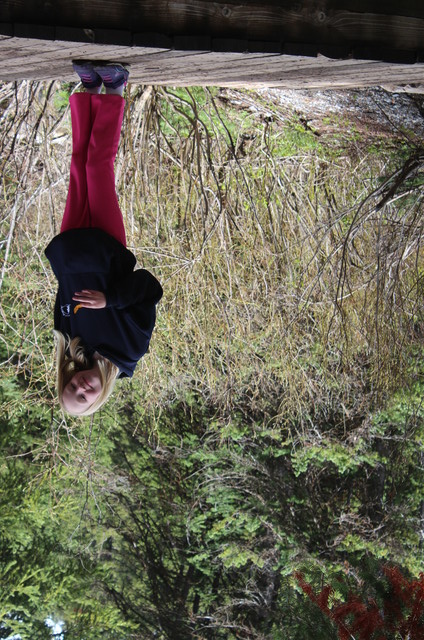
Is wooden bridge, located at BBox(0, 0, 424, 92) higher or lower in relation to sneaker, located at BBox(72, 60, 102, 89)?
higher

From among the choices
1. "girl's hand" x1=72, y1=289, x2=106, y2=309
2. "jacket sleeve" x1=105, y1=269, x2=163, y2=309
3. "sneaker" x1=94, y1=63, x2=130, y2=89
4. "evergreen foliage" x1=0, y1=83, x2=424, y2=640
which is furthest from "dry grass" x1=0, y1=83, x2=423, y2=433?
"girl's hand" x1=72, y1=289, x2=106, y2=309

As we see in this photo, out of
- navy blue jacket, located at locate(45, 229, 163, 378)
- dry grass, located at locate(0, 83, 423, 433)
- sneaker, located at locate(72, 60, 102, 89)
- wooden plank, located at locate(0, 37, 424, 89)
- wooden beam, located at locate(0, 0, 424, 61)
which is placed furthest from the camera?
dry grass, located at locate(0, 83, 423, 433)

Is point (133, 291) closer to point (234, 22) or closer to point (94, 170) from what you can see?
point (94, 170)

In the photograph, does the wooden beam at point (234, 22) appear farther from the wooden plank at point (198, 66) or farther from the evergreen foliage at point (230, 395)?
the evergreen foliage at point (230, 395)

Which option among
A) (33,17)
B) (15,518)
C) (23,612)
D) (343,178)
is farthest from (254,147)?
(23,612)

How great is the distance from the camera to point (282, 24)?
2.05 meters

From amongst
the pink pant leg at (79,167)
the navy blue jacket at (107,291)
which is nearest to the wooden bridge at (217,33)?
the pink pant leg at (79,167)

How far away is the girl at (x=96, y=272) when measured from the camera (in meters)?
2.46

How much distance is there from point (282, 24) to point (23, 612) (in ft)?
26.5

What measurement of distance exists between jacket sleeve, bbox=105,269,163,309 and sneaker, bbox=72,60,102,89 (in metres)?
0.74

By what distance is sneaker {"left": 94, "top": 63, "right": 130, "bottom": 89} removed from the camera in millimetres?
2371

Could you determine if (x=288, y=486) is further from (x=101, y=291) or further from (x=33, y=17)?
(x=33, y=17)

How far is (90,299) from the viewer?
7.72ft

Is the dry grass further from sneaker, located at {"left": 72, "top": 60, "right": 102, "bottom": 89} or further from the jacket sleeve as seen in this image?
the jacket sleeve
